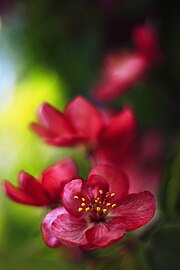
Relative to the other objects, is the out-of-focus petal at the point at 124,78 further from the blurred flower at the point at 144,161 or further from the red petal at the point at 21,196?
the red petal at the point at 21,196

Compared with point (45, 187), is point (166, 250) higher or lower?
lower

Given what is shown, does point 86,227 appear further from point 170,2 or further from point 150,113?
point 170,2

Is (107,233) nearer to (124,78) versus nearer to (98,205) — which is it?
(98,205)

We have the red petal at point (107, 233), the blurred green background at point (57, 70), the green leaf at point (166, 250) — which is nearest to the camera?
the red petal at point (107, 233)

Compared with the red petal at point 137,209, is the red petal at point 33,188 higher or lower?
higher

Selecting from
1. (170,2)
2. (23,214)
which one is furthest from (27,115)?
(170,2)

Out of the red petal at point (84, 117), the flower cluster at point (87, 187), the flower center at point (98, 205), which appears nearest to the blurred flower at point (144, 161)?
the flower cluster at point (87, 187)

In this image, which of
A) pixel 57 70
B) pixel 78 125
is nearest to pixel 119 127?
pixel 78 125
